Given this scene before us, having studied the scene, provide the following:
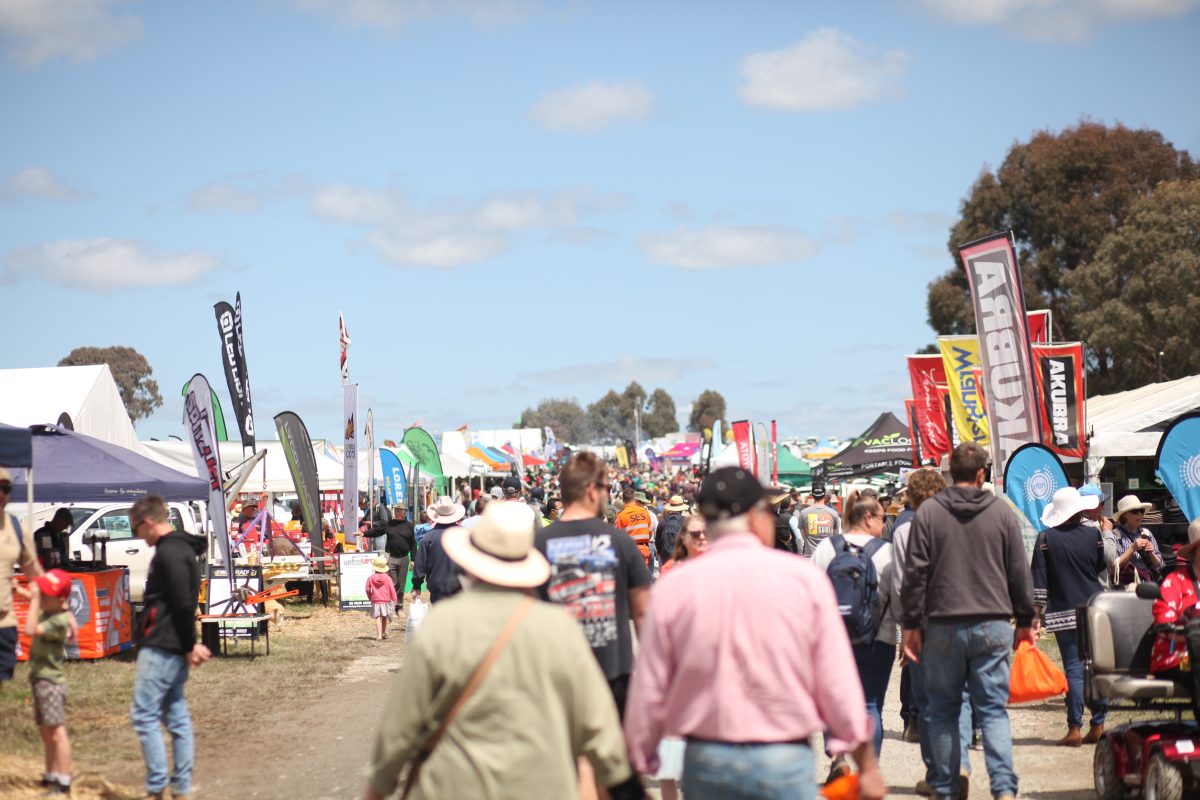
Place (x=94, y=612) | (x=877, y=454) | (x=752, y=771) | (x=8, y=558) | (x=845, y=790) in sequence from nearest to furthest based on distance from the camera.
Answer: (x=752, y=771) < (x=845, y=790) < (x=8, y=558) < (x=94, y=612) < (x=877, y=454)

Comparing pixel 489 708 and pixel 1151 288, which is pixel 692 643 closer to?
pixel 489 708

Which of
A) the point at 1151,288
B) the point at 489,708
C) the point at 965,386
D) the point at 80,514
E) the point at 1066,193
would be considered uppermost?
the point at 1066,193

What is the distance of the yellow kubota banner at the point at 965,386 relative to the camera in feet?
61.8

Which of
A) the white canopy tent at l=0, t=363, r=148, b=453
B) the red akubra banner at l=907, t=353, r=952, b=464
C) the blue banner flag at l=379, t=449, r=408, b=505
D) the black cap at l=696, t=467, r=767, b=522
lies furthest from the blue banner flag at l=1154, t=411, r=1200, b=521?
the blue banner flag at l=379, t=449, r=408, b=505

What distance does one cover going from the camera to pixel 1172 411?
1947cm

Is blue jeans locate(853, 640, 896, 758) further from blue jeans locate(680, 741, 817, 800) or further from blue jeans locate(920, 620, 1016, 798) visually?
blue jeans locate(680, 741, 817, 800)

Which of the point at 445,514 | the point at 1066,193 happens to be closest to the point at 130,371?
the point at 1066,193

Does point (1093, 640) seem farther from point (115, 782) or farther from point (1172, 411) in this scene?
point (1172, 411)

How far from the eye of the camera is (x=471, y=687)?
11.6 feet

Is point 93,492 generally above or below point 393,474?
below

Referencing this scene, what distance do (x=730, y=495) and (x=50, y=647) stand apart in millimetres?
5217

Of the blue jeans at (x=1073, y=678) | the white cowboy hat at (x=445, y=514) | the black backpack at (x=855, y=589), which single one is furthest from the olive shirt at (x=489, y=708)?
the white cowboy hat at (x=445, y=514)

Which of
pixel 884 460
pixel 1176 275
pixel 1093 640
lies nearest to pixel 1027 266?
pixel 1176 275

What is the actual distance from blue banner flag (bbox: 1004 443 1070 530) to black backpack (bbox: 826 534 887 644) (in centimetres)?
643
